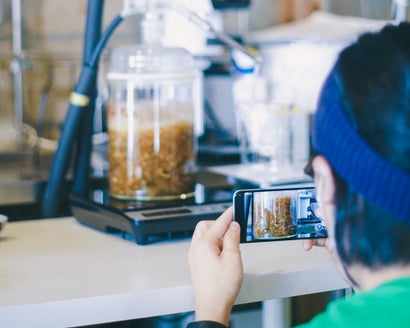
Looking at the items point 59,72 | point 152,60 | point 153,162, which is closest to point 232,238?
point 153,162

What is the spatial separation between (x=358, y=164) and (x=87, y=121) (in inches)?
35.0

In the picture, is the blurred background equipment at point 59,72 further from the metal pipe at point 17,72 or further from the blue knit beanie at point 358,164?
the blue knit beanie at point 358,164

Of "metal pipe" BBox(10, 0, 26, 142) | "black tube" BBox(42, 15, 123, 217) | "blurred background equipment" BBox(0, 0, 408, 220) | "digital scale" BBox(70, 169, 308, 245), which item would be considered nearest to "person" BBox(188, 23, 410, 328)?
"digital scale" BBox(70, 169, 308, 245)

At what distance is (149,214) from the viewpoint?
1.24m

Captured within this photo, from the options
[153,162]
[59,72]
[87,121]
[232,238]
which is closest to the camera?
[232,238]

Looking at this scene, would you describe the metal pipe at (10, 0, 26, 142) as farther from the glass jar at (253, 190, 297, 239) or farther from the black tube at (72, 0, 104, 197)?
the glass jar at (253, 190, 297, 239)

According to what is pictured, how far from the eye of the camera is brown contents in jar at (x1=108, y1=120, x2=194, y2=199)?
137 centimetres

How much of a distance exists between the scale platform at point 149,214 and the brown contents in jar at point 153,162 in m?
0.03

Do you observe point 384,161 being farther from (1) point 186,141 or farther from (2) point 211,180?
(2) point 211,180

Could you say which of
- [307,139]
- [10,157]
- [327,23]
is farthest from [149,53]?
[327,23]

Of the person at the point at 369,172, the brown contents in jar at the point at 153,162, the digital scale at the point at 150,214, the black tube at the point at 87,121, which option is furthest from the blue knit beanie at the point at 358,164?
the black tube at the point at 87,121

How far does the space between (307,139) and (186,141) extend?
0.51 metres

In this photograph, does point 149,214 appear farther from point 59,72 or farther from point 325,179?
point 59,72

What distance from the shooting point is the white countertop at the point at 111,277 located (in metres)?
0.93
